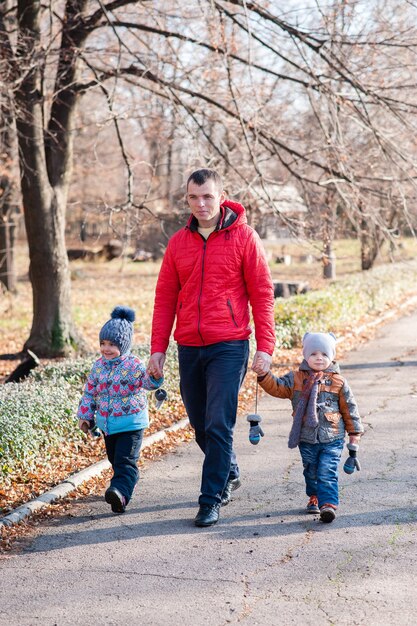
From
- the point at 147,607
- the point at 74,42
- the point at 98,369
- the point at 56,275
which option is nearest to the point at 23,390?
the point at 98,369

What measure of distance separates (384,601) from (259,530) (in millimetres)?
1223

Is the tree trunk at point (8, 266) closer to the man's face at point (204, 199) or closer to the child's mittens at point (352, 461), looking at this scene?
the man's face at point (204, 199)

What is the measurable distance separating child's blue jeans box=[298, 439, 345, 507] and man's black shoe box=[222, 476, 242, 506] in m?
0.59

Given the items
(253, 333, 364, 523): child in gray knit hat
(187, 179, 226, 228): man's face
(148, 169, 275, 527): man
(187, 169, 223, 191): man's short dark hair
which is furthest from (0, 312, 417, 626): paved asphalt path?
(187, 169, 223, 191): man's short dark hair

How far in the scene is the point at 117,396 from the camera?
17.6 ft

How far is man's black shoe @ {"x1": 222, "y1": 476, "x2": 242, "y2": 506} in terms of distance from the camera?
17.7 feet

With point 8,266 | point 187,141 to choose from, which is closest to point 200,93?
point 187,141

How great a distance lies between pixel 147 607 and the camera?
3789 mm

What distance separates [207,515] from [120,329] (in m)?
1.32

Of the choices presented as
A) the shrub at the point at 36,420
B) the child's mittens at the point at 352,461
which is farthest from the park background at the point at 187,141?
Answer: the child's mittens at the point at 352,461

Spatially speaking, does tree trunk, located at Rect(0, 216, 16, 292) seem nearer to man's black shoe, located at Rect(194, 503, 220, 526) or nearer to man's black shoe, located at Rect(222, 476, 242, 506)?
man's black shoe, located at Rect(222, 476, 242, 506)

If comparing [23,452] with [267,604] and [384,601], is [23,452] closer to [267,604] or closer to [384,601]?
[267,604]

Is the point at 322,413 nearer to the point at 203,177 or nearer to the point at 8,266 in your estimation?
the point at 203,177

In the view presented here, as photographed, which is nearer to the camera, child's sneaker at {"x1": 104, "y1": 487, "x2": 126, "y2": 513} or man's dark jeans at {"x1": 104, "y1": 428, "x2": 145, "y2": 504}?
child's sneaker at {"x1": 104, "y1": 487, "x2": 126, "y2": 513}
